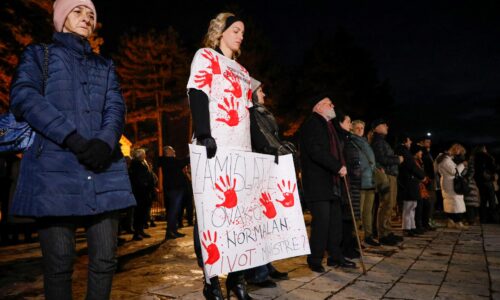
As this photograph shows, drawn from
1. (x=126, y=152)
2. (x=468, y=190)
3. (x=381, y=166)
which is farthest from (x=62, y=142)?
(x=126, y=152)

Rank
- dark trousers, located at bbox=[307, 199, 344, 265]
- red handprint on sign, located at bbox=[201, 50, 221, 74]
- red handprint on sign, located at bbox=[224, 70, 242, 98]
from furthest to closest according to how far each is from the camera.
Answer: dark trousers, located at bbox=[307, 199, 344, 265], red handprint on sign, located at bbox=[224, 70, 242, 98], red handprint on sign, located at bbox=[201, 50, 221, 74]

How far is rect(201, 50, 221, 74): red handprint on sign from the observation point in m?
3.35

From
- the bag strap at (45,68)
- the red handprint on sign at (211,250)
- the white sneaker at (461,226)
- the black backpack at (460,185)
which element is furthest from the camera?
the black backpack at (460,185)

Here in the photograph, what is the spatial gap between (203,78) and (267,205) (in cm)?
131

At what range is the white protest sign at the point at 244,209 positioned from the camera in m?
3.04

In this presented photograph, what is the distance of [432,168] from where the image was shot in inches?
399

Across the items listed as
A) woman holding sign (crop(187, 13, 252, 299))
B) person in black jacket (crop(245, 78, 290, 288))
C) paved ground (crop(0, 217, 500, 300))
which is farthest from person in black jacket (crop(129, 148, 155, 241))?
woman holding sign (crop(187, 13, 252, 299))

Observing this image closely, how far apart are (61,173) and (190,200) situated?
9402mm

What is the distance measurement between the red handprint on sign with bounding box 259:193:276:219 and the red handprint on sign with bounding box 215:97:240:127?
2.42ft

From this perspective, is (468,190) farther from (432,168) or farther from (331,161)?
(331,161)

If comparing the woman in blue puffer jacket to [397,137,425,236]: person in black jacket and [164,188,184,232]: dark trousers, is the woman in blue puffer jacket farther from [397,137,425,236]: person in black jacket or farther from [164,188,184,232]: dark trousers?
[397,137,425,236]: person in black jacket

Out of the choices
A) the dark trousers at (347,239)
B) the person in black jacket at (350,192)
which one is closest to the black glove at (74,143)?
the person in black jacket at (350,192)

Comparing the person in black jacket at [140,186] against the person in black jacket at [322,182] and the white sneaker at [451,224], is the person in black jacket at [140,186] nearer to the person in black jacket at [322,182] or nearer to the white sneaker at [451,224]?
the person in black jacket at [322,182]

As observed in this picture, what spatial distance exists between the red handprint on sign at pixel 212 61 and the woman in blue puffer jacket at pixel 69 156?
3.41 feet
